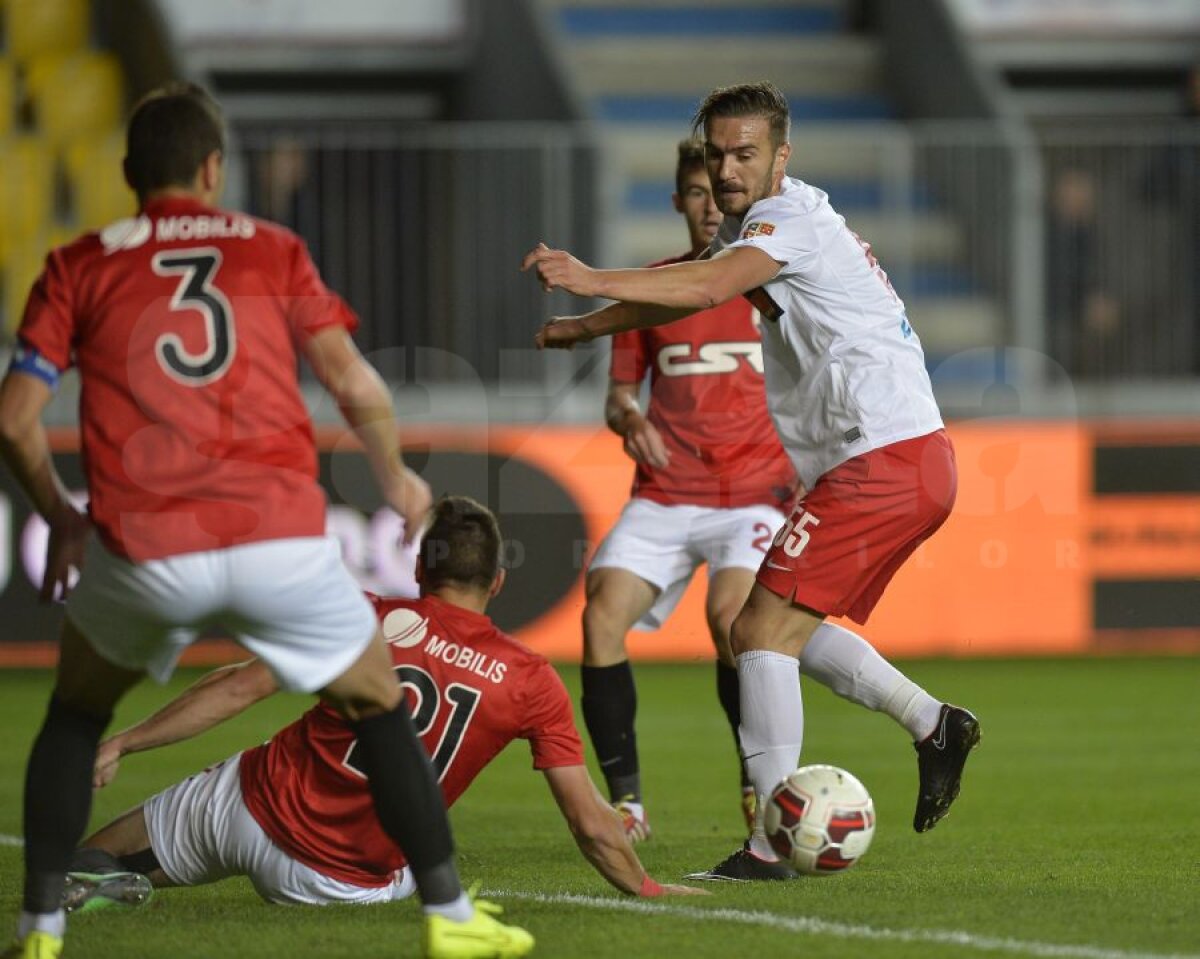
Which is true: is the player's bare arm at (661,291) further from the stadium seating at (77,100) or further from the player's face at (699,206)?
the stadium seating at (77,100)

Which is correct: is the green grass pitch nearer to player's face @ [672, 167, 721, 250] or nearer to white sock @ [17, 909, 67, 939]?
white sock @ [17, 909, 67, 939]

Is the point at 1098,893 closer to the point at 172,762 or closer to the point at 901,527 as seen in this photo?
the point at 901,527

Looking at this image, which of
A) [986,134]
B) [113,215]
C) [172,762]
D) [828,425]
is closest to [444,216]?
[113,215]

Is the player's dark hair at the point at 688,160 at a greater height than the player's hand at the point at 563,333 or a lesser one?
greater

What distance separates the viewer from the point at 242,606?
15.4ft

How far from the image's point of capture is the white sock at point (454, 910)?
191 inches

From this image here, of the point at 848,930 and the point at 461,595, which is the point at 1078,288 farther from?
the point at 848,930

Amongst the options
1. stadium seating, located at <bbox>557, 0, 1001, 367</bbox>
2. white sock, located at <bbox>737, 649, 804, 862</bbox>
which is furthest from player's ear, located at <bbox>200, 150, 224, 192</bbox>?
stadium seating, located at <bbox>557, 0, 1001, 367</bbox>

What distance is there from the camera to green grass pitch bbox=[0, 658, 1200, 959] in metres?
5.25

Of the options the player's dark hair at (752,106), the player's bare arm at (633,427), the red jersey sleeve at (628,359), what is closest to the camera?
the player's dark hair at (752,106)

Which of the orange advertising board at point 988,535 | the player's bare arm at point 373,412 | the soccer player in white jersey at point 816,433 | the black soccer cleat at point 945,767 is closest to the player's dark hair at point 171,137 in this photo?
the player's bare arm at point 373,412

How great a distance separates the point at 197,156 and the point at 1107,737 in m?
6.74

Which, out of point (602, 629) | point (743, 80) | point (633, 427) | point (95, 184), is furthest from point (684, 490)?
point (743, 80)

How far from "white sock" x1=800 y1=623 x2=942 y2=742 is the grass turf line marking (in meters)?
1.07
